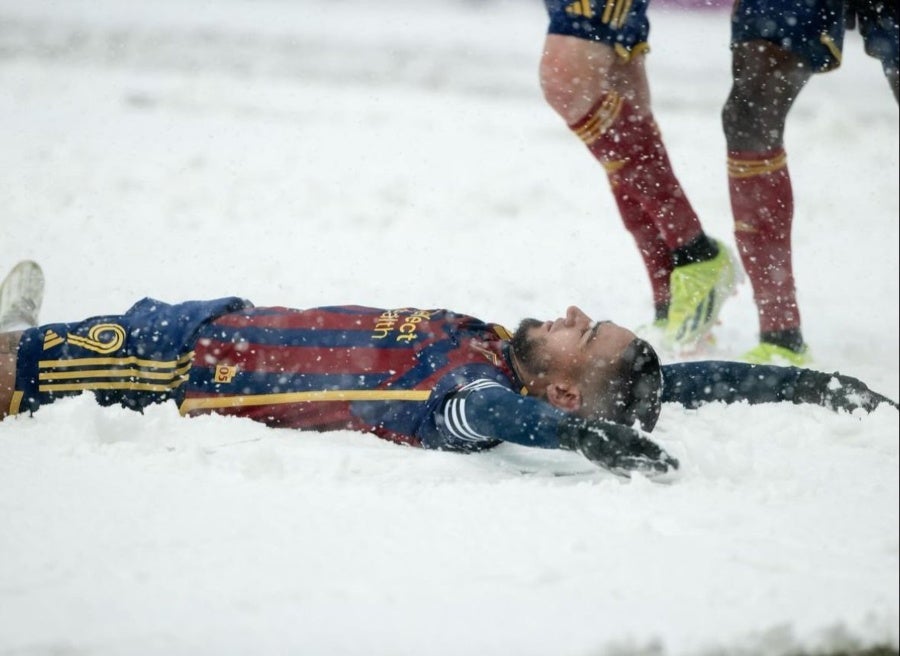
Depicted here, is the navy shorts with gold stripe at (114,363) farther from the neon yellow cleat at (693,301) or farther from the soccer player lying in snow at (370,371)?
the neon yellow cleat at (693,301)

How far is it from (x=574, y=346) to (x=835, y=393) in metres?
0.50

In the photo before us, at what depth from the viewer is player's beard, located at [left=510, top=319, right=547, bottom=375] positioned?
210cm

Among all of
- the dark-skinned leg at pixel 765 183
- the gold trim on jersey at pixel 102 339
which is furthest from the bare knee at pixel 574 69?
the gold trim on jersey at pixel 102 339

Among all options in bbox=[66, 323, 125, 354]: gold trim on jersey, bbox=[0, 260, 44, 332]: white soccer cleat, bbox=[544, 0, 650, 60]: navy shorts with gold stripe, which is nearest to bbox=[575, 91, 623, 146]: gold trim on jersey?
bbox=[544, 0, 650, 60]: navy shorts with gold stripe

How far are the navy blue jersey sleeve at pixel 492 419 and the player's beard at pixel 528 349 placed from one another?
0.16 meters

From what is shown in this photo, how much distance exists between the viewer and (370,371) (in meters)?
2.07

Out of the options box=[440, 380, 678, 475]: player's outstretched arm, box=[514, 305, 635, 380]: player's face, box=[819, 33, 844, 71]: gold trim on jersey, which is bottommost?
box=[440, 380, 678, 475]: player's outstretched arm

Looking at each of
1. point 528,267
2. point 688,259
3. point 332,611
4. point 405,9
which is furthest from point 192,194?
point 405,9

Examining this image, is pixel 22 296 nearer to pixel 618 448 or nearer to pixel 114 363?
pixel 114 363

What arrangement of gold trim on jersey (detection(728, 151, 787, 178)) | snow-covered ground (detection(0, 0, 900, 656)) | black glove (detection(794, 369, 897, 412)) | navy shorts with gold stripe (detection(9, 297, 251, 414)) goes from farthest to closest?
1. gold trim on jersey (detection(728, 151, 787, 178))
2. navy shorts with gold stripe (detection(9, 297, 251, 414))
3. black glove (detection(794, 369, 897, 412))
4. snow-covered ground (detection(0, 0, 900, 656))

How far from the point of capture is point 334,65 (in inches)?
286

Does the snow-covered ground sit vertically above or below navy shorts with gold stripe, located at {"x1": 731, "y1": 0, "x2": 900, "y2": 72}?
below

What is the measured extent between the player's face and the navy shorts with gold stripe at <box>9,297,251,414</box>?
0.64 meters

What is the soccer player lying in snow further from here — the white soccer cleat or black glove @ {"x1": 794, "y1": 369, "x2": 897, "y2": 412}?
the white soccer cleat
